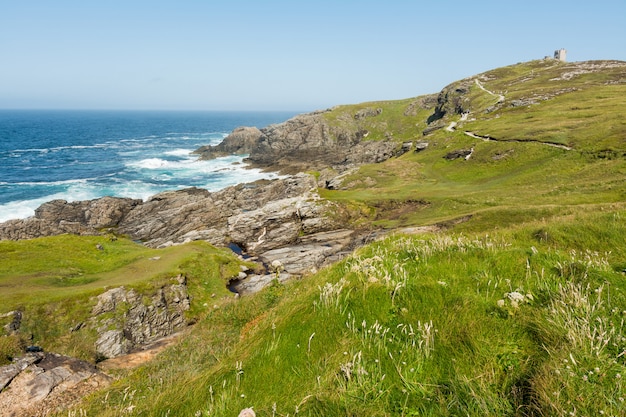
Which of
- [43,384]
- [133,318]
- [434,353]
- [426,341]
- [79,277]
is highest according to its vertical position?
[426,341]

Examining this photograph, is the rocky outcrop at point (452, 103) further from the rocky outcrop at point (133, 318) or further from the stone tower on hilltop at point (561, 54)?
the rocky outcrop at point (133, 318)

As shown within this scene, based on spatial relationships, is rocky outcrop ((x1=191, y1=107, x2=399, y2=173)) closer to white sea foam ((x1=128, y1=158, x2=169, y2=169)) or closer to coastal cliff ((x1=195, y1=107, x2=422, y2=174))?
coastal cliff ((x1=195, y1=107, x2=422, y2=174))

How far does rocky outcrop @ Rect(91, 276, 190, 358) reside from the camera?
84.2ft

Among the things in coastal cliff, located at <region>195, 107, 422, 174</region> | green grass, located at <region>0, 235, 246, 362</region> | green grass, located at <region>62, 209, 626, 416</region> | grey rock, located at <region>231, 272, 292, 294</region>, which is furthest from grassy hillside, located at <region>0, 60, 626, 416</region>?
coastal cliff, located at <region>195, 107, 422, 174</region>

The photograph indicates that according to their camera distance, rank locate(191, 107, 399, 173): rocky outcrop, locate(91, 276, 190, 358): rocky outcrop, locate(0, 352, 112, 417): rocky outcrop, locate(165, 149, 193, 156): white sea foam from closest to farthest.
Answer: locate(0, 352, 112, 417): rocky outcrop, locate(91, 276, 190, 358): rocky outcrop, locate(191, 107, 399, 173): rocky outcrop, locate(165, 149, 193, 156): white sea foam

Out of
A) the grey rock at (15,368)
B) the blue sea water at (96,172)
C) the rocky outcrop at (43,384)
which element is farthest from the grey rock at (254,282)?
the blue sea water at (96,172)

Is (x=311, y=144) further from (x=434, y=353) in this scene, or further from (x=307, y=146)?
(x=434, y=353)

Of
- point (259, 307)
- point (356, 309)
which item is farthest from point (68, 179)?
point (356, 309)

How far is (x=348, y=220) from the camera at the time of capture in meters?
52.7

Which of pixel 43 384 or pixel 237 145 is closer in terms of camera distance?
pixel 43 384

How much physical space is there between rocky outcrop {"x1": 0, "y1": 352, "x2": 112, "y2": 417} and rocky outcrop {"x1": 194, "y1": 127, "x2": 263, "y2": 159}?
494ft

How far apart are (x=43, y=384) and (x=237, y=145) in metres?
157

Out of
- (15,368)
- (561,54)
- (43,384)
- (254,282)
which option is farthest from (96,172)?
(561,54)

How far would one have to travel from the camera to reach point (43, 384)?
9.28 metres
